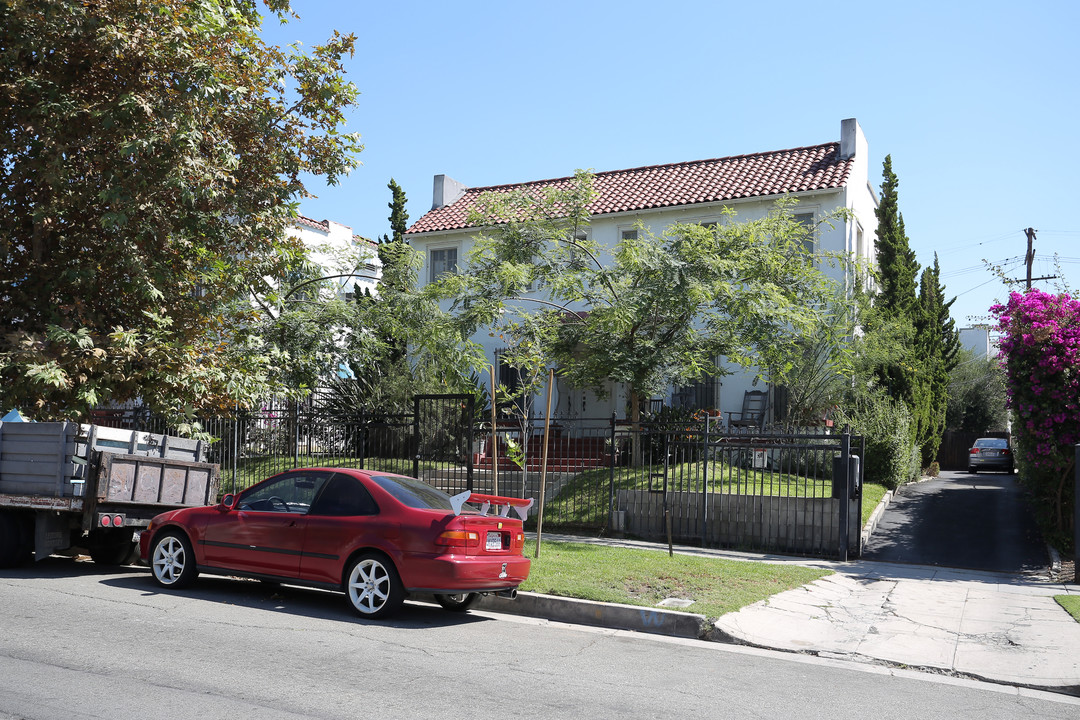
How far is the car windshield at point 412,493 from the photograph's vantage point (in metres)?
8.53

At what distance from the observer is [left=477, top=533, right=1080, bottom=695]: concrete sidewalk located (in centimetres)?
718

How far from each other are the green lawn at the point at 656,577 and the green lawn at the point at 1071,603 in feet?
8.68

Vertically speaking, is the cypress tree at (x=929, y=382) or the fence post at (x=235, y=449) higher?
the cypress tree at (x=929, y=382)

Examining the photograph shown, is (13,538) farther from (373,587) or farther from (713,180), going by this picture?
(713,180)

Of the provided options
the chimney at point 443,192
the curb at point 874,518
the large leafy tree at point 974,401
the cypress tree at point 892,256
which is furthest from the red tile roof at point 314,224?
Result: the large leafy tree at point 974,401

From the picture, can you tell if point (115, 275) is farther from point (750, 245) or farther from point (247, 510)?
point (750, 245)

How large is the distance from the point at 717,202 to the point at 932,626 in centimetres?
1611

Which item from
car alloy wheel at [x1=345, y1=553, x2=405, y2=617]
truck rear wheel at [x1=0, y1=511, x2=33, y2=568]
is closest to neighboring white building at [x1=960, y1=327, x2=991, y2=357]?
car alloy wheel at [x1=345, y1=553, x2=405, y2=617]

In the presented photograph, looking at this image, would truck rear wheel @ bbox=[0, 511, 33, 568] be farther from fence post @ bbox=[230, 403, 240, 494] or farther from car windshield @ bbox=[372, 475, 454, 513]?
fence post @ bbox=[230, 403, 240, 494]

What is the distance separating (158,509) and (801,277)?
1169cm

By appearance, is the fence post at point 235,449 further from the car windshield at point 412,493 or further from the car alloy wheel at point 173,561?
the car windshield at point 412,493

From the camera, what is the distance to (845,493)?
40.8ft

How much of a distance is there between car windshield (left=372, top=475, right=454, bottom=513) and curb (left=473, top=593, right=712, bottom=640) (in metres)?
1.26

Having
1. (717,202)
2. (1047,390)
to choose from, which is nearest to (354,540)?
(1047,390)
